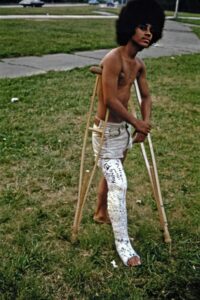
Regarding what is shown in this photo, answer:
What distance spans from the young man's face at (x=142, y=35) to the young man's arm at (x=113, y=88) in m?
0.14

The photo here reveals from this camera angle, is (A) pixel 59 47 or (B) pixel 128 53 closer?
(B) pixel 128 53

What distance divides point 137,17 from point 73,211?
4.76ft

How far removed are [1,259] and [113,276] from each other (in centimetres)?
64

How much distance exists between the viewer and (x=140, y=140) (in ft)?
9.60

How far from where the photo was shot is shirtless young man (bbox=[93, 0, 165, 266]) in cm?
268

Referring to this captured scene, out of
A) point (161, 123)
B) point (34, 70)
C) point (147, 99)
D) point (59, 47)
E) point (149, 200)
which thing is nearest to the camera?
point (147, 99)

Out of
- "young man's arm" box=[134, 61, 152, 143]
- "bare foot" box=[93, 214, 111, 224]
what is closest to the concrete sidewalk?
"bare foot" box=[93, 214, 111, 224]

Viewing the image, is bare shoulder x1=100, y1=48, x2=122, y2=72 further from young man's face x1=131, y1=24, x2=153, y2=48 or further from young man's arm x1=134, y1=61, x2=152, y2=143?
young man's arm x1=134, y1=61, x2=152, y2=143

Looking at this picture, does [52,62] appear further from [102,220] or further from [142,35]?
[142,35]

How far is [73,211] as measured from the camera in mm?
3488

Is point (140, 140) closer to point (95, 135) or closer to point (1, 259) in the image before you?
point (95, 135)

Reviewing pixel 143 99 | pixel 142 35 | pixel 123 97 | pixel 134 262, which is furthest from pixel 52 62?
pixel 134 262

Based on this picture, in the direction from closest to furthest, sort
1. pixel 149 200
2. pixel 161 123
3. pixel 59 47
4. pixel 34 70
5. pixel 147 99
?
pixel 147 99 → pixel 149 200 → pixel 161 123 → pixel 34 70 → pixel 59 47

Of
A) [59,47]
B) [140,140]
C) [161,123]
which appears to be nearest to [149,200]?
[140,140]
